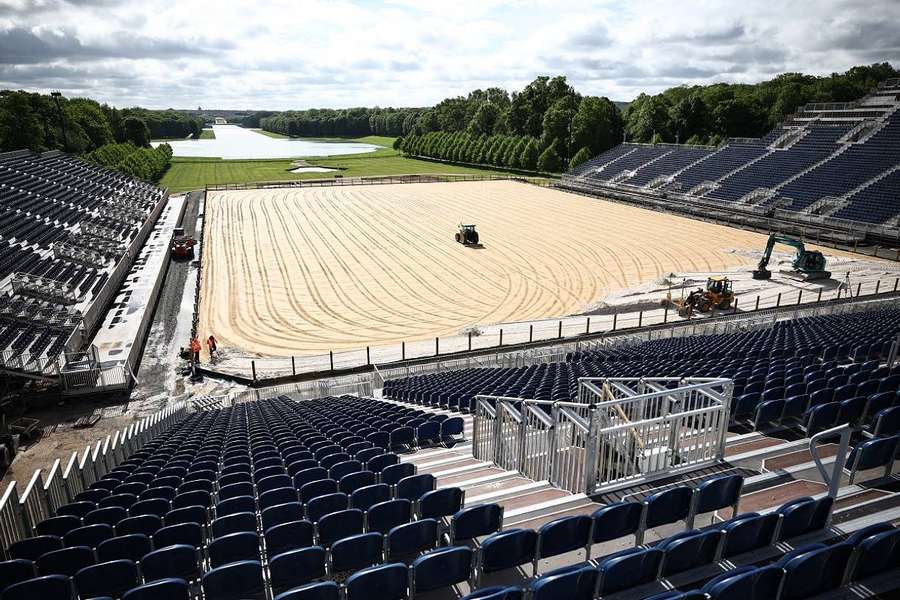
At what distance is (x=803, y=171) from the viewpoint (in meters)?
52.6

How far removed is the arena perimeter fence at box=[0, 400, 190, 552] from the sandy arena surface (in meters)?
9.81

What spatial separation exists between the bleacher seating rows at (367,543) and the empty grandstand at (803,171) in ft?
149

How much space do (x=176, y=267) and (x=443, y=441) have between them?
30849mm

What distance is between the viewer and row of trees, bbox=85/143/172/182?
2859 inches

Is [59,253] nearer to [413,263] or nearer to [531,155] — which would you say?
[413,263]

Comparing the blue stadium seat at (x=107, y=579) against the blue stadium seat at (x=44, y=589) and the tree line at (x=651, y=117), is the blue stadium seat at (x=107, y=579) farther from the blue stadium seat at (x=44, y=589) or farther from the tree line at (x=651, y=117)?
the tree line at (x=651, y=117)

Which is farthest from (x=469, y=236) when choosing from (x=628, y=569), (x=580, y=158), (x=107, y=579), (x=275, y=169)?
(x=275, y=169)

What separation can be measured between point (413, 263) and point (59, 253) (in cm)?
2118

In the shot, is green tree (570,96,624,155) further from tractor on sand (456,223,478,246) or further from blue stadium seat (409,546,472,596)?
blue stadium seat (409,546,472,596)

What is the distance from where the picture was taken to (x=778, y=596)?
14.4 feet

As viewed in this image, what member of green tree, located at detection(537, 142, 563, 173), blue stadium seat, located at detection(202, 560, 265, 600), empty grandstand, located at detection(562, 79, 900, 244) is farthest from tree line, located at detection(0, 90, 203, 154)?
blue stadium seat, located at detection(202, 560, 265, 600)

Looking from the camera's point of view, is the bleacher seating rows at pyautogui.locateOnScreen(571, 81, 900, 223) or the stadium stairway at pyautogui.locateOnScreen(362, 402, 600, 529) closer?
the stadium stairway at pyautogui.locateOnScreen(362, 402, 600, 529)

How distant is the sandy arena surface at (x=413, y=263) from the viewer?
27.2m

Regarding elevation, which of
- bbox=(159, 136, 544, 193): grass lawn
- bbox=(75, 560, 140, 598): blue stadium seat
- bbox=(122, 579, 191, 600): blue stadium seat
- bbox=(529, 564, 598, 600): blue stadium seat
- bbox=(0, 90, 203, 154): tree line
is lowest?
bbox=(75, 560, 140, 598): blue stadium seat
